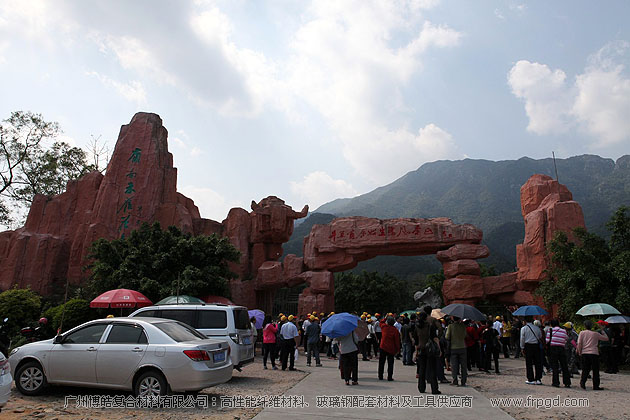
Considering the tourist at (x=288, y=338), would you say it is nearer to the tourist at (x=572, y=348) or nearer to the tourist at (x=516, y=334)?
the tourist at (x=572, y=348)

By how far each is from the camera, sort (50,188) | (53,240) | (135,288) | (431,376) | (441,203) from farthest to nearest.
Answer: (441,203) < (50,188) < (53,240) < (135,288) < (431,376)

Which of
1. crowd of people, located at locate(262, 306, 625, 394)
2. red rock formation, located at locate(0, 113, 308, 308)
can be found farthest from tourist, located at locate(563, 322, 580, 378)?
red rock formation, located at locate(0, 113, 308, 308)

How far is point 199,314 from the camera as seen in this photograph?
9.14 meters

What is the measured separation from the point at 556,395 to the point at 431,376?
89.5 inches

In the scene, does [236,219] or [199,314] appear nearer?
[199,314]

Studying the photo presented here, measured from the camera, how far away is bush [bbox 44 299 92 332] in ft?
49.4

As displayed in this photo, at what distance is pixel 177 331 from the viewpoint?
672cm

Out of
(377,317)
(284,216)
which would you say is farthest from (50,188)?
(377,317)

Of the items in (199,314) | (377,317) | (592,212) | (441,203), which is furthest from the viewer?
(441,203)

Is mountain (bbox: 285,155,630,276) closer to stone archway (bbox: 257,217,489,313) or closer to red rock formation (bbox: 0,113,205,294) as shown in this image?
stone archway (bbox: 257,217,489,313)

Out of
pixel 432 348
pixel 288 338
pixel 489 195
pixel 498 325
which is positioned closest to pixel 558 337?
pixel 432 348

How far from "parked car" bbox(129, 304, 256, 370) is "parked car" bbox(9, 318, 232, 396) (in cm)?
199

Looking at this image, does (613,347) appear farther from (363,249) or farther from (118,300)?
(118,300)

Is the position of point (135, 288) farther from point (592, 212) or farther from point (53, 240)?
point (592, 212)
